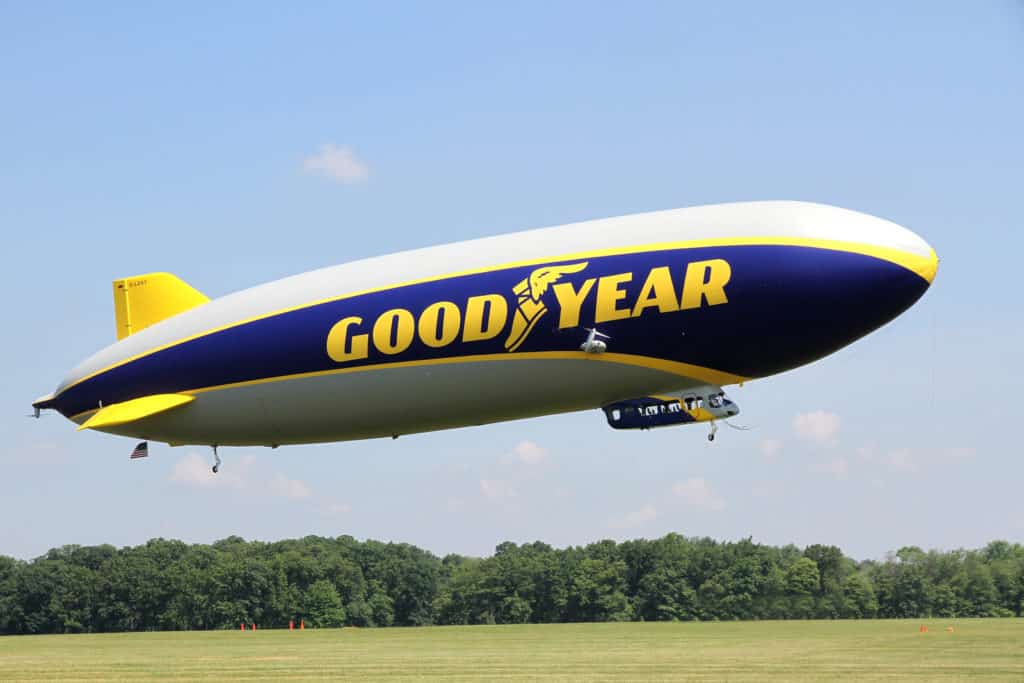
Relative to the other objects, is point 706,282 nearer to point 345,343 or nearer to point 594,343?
point 594,343

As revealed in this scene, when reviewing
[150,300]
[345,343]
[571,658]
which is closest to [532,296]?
[345,343]

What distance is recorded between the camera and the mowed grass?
6438 cm

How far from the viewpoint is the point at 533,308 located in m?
40.3

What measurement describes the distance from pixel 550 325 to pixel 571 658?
143 feet

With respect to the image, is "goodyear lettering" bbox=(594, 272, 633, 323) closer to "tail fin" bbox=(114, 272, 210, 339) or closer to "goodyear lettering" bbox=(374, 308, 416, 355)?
"goodyear lettering" bbox=(374, 308, 416, 355)

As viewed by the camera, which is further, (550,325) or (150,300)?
(150,300)

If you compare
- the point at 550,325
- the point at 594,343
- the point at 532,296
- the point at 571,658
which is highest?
the point at 532,296

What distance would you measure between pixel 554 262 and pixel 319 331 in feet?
28.4

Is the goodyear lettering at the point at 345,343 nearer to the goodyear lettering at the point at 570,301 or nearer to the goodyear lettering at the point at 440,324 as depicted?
the goodyear lettering at the point at 440,324

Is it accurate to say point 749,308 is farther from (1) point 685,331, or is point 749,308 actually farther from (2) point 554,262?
(2) point 554,262

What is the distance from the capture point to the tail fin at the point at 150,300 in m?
53.9

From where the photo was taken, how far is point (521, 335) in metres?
40.5

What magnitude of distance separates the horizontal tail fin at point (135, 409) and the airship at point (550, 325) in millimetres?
125

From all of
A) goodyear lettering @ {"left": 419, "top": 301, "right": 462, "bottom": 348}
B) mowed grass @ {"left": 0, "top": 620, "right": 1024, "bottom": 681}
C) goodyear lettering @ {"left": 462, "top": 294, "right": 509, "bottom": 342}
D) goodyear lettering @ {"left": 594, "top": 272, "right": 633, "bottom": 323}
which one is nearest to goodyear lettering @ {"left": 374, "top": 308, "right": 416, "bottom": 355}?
goodyear lettering @ {"left": 419, "top": 301, "right": 462, "bottom": 348}
